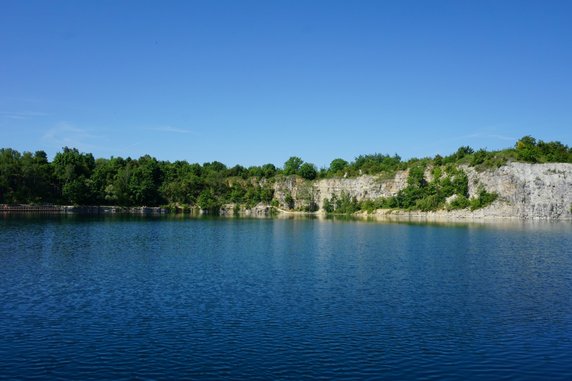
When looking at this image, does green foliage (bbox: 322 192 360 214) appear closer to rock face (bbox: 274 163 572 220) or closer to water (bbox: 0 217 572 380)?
rock face (bbox: 274 163 572 220)

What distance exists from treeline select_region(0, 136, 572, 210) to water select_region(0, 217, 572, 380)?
80742mm

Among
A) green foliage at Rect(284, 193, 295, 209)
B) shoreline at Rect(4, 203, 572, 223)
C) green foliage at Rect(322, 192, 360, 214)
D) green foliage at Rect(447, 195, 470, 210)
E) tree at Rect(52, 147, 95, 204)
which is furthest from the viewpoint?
green foliage at Rect(284, 193, 295, 209)

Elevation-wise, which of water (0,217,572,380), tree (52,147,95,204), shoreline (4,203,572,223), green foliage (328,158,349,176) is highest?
green foliage (328,158,349,176)

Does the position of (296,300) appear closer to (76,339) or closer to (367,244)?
(76,339)

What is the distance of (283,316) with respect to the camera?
2102 centimetres

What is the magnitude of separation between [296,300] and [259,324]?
4537 millimetres

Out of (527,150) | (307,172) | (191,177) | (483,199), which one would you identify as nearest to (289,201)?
(307,172)

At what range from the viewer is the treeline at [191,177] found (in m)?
114

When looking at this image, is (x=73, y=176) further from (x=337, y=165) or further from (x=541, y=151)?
(x=541, y=151)

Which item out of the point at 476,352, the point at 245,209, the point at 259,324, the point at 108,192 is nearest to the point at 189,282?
the point at 259,324

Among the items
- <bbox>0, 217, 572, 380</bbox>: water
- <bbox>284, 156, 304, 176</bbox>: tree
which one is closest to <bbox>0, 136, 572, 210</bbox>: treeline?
<bbox>284, 156, 304, 176</bbox>: tree

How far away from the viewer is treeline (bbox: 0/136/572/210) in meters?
114

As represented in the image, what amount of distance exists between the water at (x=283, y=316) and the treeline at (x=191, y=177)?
8074 centimetres

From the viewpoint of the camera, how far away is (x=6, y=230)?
190 feet
